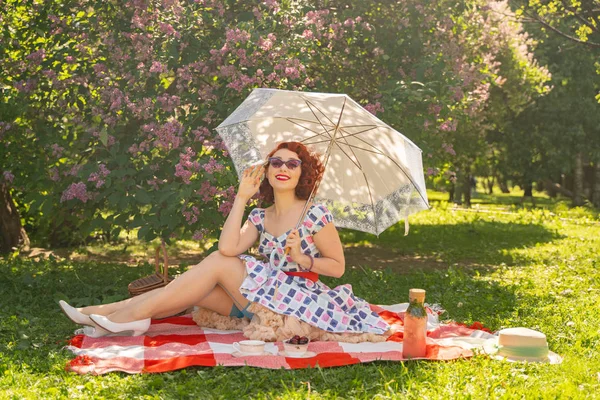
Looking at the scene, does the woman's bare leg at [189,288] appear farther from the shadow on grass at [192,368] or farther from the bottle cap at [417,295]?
the bottle cap at [417,295]

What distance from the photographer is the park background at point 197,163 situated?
4301 millimetres

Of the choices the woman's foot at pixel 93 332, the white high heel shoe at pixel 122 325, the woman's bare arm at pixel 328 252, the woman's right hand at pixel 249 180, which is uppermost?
the woman's right hand at pixel 249 180

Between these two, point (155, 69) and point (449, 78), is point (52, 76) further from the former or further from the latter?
point (449, 78)

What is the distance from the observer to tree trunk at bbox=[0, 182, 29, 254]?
10406 millimetres

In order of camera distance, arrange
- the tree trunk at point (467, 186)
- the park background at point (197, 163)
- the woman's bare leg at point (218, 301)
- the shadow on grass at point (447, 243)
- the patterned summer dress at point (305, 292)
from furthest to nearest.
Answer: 1. the tree trunk at point (467, 186)
2. the shadow on grass at point (447, 243)
3. the woman's bare leg at point (218, 301)
4. the patterned summer dress at point (305, 292)
5. the park background at point (197, 163)

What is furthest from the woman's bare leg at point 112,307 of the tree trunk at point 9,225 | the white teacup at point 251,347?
the tree trunk at point 9,225

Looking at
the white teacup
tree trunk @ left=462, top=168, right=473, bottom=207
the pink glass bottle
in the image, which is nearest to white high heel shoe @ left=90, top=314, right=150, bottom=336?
the white teacup

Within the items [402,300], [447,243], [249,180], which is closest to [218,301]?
→ [249,180]

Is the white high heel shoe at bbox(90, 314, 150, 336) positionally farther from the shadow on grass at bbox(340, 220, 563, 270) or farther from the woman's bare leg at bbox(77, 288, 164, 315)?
the shadow on grass at bbox(340, 220, 563, 270)

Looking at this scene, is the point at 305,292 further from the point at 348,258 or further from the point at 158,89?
the point at 348,258

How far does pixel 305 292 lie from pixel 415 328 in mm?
858

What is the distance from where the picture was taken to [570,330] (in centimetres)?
552

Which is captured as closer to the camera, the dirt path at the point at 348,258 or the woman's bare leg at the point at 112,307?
the woman's bare leg at the point at 112,307

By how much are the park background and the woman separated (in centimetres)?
59
